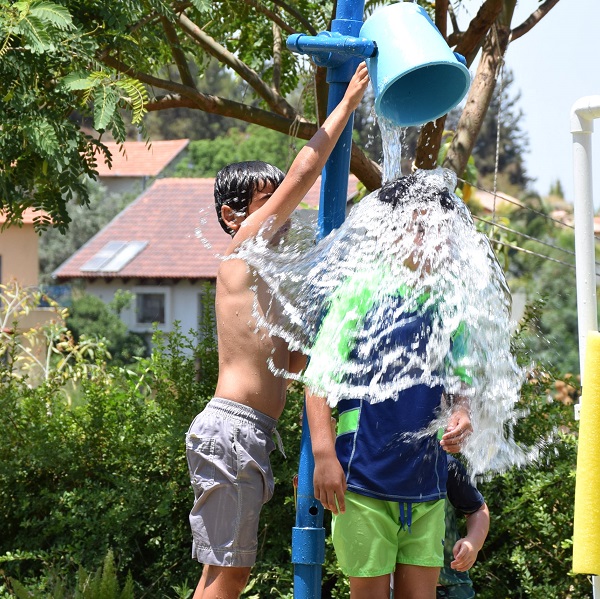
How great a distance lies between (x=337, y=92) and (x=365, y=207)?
0.36 meters

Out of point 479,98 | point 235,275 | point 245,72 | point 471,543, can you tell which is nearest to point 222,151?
point 245,72

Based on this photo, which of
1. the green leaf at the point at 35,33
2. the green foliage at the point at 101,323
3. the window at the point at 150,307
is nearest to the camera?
the green leaf at the point at 35,33

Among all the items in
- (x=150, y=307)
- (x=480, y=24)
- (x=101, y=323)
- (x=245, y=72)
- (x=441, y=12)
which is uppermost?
(x=150, y=307)

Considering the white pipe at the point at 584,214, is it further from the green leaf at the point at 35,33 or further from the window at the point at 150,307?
the window at the point at 150,307

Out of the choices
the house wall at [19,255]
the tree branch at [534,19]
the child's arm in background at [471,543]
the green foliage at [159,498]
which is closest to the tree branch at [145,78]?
the green foliage at [159,498]

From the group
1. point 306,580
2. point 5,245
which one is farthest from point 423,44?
point 5,245

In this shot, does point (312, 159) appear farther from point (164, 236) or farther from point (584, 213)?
point (164, 236)

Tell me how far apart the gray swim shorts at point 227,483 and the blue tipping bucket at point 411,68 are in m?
1.02

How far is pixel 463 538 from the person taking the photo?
299 centimetres

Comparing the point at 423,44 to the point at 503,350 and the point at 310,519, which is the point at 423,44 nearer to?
the point at 503,350

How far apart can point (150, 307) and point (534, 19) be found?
91.5ft

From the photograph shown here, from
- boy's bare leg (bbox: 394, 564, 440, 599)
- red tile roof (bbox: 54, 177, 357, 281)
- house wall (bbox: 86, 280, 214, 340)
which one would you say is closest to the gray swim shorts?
boy's bare leg (bbox: 394, 564, 440, 599)

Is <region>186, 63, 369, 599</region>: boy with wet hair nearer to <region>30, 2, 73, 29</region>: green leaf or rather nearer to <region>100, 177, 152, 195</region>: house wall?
<region>30, 2, 73, 29</region>: green leaf

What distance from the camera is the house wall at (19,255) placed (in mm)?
27672
